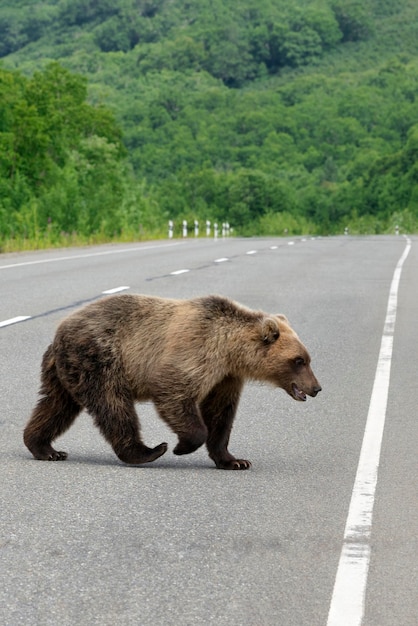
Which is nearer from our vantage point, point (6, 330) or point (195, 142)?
point (6, 330)

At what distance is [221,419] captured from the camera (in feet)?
24.5

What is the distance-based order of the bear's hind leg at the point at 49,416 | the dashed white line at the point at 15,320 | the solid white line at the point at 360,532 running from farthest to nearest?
the dashed white line at the point at 15,320, the bear's hind leg at the point at 49,416, the solid white line at the point at 360,532

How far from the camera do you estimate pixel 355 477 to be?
23.7 feet

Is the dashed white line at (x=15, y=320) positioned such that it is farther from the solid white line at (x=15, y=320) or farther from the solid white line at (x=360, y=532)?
the solid white line at (x=360, y=532)

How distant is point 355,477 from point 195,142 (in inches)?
5574

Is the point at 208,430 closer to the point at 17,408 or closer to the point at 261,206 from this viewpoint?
the point at 17,408

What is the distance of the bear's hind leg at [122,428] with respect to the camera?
725cm

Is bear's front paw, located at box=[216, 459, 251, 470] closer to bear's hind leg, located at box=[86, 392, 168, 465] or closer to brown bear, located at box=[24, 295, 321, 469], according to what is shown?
brown bear, located at box=[24, 295, 321, 469]

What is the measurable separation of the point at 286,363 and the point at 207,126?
148m

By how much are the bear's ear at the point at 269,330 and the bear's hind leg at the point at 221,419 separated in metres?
0.29

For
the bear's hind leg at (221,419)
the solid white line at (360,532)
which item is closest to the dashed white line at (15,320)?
the solid white line at (360,532)

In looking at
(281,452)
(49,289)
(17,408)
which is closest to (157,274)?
(49,289)

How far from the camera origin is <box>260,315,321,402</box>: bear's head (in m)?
7.39

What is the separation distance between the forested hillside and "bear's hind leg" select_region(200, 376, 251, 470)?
3838 cm
